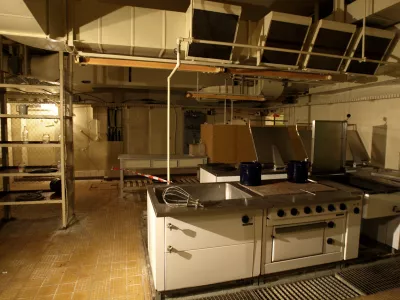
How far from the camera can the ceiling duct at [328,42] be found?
→ 2.67 meters

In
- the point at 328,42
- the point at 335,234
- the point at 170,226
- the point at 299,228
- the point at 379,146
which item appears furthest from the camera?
the point at 379,146

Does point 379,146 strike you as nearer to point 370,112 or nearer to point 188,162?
point 370,112

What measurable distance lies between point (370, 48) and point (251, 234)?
8.35 ft

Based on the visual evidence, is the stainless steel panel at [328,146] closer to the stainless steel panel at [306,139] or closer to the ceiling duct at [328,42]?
the ceiling duct at [328,42]

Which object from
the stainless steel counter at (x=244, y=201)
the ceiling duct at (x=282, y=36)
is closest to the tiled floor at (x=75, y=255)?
the stainless steel counter at (x=244, y=201)

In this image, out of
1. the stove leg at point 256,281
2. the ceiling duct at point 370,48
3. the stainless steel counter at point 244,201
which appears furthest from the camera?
the ceiling duct at point 370,48

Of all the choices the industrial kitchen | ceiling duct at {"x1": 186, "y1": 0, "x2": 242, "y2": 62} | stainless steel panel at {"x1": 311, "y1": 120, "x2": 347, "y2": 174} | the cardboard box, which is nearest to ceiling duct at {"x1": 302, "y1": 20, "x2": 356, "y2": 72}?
the industrial kitchen

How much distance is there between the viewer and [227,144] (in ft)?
18.6

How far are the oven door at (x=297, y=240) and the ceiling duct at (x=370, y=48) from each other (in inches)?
76.9

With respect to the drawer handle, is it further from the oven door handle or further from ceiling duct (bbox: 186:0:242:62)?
ceiling duct (bbox: 186:0:242:62)

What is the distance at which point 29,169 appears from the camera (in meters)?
3.67

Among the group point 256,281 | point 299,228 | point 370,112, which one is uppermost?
point 370,112

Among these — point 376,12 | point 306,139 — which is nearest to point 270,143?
point 306,139

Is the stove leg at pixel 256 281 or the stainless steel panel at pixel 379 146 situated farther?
the stainless steel panel at pixel 379 146
